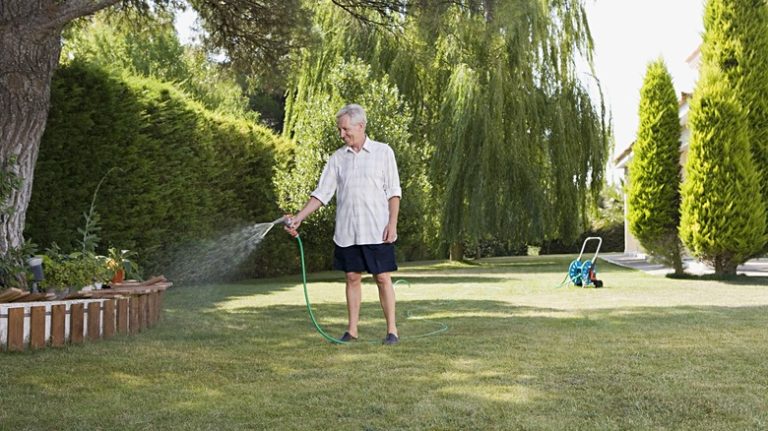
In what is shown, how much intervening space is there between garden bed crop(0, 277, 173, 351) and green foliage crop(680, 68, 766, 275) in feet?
30.7

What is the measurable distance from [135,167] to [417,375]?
23.9ft

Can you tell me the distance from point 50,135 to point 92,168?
2.47 feet

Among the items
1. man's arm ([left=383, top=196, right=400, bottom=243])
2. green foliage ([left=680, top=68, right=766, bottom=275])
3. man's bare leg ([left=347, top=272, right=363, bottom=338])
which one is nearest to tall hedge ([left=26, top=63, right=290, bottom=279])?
man's bare leg ([left=347, top=272, right=363, bottom=338])

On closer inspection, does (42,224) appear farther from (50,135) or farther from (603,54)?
(603,54)

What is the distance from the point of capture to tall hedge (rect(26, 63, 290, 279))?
9172mm

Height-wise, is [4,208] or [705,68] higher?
[705,68]

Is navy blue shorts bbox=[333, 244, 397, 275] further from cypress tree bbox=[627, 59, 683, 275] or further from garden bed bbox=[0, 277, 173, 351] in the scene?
cypress tree bbox=[627, 59, 683, 275]

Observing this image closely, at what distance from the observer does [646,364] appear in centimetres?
442

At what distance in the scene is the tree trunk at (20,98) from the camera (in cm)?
622

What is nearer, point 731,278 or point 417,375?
point 417,375

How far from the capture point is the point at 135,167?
34.4ft

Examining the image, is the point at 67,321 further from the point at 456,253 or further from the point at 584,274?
the point at 456,253

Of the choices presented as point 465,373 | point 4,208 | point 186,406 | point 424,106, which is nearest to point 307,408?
point 186,406

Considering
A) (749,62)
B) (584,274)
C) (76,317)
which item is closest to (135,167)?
(76,317)
